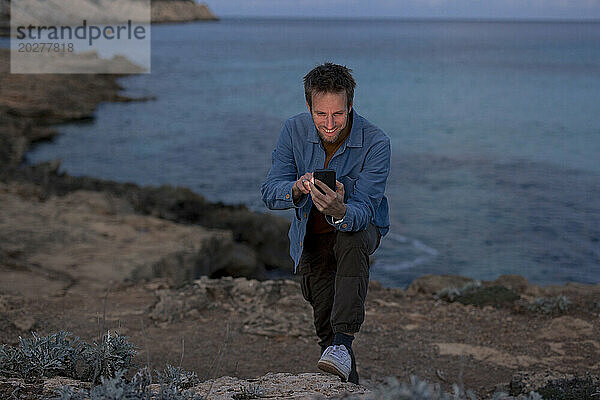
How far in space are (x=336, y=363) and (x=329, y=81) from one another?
1416mm

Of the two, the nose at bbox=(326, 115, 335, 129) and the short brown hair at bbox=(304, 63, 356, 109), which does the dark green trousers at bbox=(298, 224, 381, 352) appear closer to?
the nose at bbox=(326, 115, 335, 129)

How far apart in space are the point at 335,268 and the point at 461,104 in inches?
1504

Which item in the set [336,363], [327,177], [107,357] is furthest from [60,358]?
[327,177]

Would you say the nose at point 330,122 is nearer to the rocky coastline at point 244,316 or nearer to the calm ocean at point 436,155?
the rocky coastline at point 244,316

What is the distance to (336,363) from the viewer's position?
3408mm

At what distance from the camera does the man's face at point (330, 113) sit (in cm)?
348

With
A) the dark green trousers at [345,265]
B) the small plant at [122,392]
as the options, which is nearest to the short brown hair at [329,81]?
the dark green trousers at [345,265]

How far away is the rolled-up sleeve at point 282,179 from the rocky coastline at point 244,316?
0.92m

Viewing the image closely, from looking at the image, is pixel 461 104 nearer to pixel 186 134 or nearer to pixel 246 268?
pixel 186 134

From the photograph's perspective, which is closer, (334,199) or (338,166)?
(334,199)

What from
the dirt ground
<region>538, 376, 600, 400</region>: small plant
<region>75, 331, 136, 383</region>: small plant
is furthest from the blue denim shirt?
the dirt ground

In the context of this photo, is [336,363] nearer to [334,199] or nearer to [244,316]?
[334,199]

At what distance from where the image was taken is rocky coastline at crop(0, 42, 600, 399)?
17.0ft

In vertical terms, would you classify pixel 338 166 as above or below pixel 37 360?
above
